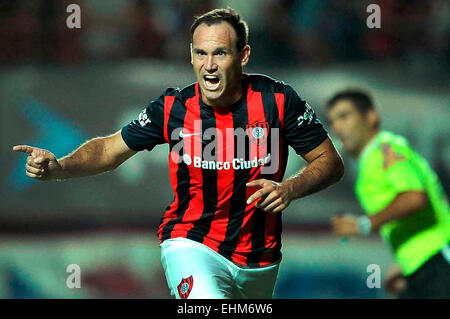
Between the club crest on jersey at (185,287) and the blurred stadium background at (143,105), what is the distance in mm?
3614

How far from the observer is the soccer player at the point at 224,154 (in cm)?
377

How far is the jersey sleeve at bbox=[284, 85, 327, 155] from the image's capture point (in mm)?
3793

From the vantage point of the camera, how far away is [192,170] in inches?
151

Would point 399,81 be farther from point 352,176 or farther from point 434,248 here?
point 434,248

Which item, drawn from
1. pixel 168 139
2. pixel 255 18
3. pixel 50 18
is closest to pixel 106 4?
pixel 50 18

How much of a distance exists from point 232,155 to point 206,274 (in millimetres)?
603

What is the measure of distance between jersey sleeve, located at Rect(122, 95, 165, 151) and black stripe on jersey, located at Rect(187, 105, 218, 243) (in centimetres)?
23

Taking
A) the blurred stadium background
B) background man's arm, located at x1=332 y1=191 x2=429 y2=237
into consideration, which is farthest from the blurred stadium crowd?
background man's arm, located at x1=332 y1=191 x2=429 y2=237

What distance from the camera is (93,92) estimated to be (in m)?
7.42

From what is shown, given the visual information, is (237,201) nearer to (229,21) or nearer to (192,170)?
(192,170)

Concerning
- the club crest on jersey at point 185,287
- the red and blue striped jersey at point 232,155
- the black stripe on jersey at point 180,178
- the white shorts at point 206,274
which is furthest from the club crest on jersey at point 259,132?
→ the club crest on jersey at point 185,287
